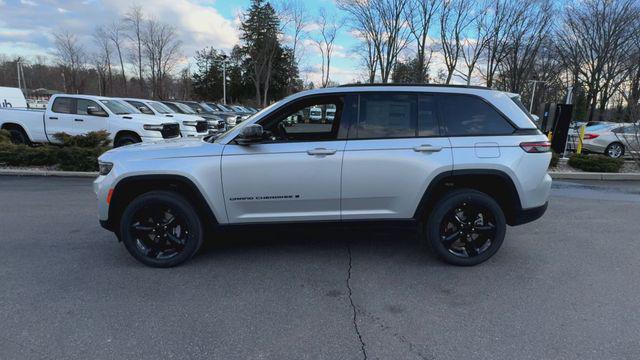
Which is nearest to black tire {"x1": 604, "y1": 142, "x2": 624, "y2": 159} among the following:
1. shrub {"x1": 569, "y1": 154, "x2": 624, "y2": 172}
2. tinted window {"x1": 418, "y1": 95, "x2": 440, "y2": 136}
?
shrub {"x1": 569, "y1": 154, "x2": 624, "y2": 172}

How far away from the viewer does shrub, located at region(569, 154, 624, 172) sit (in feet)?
35.8

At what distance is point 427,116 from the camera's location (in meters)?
4.19

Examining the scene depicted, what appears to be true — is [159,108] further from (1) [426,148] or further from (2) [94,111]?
(1) [426,148]

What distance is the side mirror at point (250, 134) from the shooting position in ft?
12.7

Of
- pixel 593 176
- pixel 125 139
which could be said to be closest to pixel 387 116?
pixel 593 176

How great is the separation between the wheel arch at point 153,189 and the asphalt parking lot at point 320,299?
1.72 feet

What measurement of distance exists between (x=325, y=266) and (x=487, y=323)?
5.52ft

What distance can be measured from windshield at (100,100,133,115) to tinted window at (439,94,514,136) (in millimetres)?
10131

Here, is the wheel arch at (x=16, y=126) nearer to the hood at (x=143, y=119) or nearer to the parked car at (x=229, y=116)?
the hood at (x=143, y=119)

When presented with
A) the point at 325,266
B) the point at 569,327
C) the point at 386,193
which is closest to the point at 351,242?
the point at 325,266

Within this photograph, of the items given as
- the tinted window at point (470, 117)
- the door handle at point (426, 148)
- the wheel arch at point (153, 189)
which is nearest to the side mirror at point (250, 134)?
the wheel arch at point (153, 189)

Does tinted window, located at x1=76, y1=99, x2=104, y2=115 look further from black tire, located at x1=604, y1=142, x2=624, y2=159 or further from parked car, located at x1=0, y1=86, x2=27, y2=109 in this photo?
black tire, located at x1=604, y1=142, x2=624, y2=159

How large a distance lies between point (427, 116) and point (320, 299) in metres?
2.10

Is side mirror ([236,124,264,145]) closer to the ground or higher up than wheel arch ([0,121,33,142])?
closer to the ground
